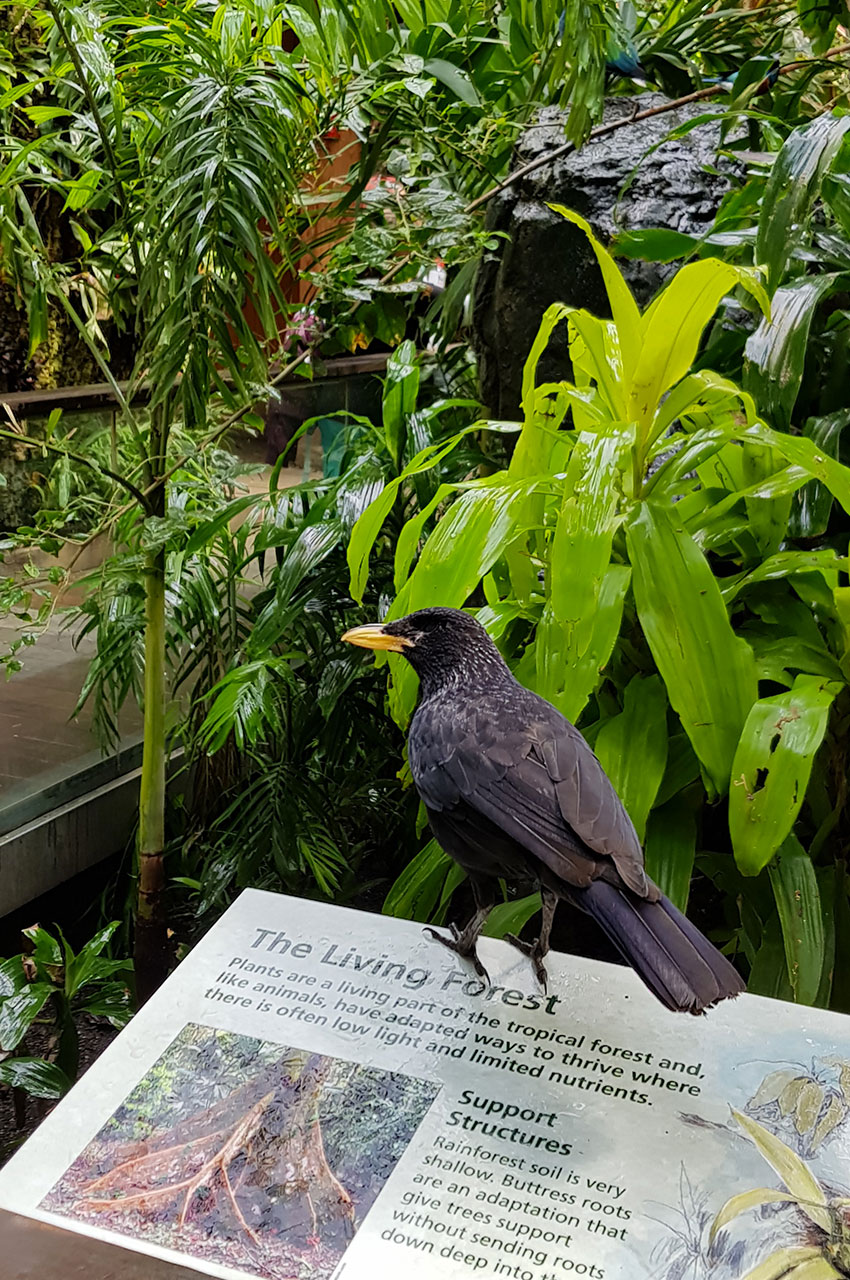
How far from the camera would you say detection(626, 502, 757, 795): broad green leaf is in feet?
4.99

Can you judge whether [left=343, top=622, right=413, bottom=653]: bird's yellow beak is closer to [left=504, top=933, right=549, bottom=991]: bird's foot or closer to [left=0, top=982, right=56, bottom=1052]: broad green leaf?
[left=504, top=933, right=549, bottom=991]: bird's foot

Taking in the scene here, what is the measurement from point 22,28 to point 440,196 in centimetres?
169

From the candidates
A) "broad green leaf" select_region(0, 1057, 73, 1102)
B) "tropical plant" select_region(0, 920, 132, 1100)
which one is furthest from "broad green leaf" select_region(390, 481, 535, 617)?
"broad green leaf" select_region(0, 1057, 73, 1102)

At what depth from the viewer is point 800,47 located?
3.67 m

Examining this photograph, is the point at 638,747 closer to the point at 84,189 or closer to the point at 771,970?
the point at 771,970

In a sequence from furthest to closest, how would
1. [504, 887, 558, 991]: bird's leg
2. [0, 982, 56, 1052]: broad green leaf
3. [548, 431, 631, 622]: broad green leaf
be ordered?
[0, 982, 56, 1052]: broad green leaf → [548, 431, 631, 622]: broad green leaf → [504, 887, 558, 991]: bird's leg

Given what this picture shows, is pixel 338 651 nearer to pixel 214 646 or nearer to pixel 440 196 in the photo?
pixel 214 646

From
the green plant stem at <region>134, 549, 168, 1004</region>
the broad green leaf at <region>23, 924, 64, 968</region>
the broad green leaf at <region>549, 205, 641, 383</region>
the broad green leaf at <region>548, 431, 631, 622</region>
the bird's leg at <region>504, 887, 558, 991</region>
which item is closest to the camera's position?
the bird's leg at <region>504, 887, 558, 991</region>

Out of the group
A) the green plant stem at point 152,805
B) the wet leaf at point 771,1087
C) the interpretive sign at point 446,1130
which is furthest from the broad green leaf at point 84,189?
the wet leaf at point 771,1087

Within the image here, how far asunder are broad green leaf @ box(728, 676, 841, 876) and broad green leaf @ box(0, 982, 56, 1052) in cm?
125

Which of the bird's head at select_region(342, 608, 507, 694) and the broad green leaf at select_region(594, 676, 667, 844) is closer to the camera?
the bird's head at select_region(342, 608, 507, 694)

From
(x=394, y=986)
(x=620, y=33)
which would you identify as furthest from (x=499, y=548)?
(x=620, y=33)

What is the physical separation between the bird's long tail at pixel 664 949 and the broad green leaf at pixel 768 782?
1.33ft

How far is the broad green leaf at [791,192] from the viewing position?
1838 millimetres
